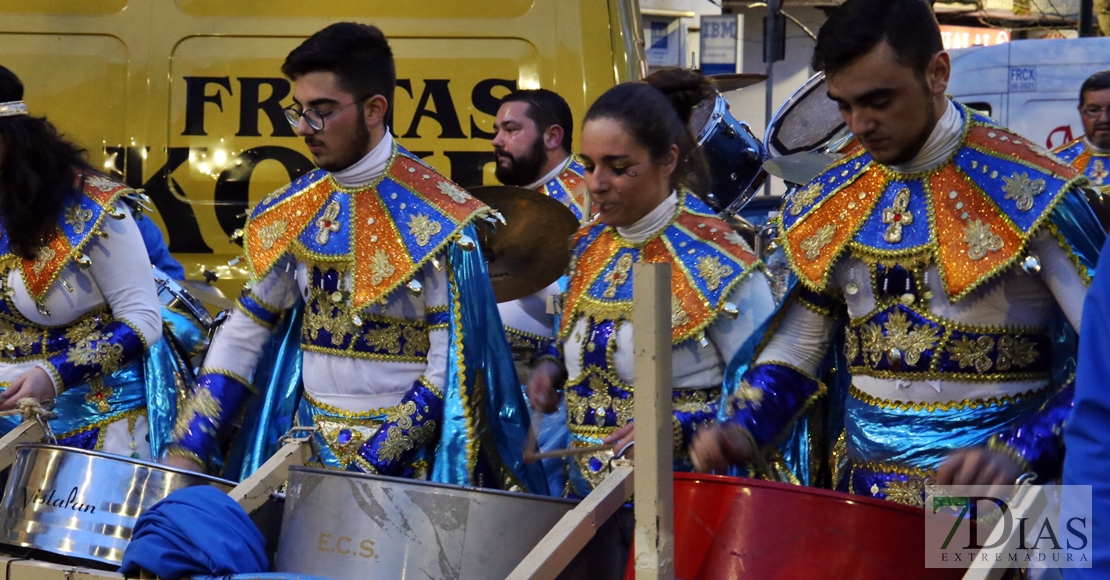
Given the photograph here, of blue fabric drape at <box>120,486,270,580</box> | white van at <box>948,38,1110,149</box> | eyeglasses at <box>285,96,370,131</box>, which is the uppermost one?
white van at <box>948,38,1110,149</box>

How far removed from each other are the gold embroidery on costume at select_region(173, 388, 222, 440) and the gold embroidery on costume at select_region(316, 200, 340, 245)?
472 millimetres

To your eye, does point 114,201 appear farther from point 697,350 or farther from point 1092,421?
point 1092,421

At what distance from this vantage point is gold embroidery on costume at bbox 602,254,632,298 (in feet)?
9.51

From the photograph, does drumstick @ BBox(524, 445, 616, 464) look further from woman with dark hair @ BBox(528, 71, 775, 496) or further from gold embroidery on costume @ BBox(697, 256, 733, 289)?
gold embroidery on costume @ BBox(697, 256, 733, 289)

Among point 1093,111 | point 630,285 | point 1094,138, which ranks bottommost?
point 630,285

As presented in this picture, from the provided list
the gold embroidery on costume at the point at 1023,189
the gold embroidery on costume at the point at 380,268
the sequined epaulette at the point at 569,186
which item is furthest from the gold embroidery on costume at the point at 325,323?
the sequined epaulette at the point at 569,186

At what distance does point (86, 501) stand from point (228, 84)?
3033 millimetres

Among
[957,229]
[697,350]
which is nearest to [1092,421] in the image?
[957,229]

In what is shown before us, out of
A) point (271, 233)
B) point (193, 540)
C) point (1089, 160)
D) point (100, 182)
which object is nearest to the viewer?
point (193, 540)

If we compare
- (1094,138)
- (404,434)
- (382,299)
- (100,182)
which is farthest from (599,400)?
(1094,138)

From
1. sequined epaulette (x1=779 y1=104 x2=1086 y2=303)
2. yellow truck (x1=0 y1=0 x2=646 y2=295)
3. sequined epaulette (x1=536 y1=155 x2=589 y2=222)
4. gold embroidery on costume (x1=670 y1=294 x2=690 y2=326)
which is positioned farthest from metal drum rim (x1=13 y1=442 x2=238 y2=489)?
yellow truck (x1=0 y1=0 x2=646 y2=295)

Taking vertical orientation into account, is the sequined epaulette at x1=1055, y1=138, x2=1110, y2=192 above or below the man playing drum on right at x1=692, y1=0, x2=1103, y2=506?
above

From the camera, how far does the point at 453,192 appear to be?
322 centimetres

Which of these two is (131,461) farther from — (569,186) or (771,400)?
(569,186)
